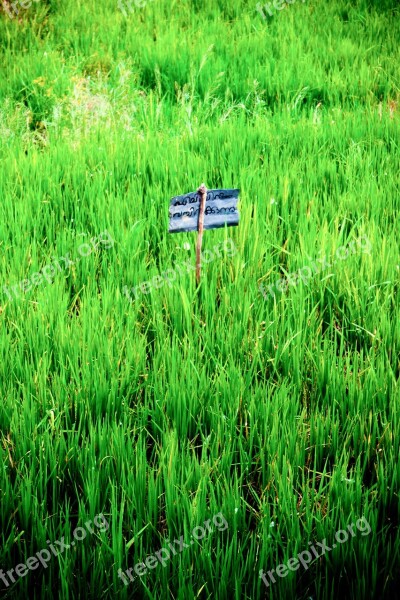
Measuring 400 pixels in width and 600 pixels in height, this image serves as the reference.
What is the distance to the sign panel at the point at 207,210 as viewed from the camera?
89.7 inches

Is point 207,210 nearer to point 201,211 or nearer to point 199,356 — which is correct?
point 201,211

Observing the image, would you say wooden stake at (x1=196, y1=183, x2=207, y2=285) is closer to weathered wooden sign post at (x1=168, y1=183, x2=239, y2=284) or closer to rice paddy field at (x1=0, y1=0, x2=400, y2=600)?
weathered wooden sign post at (x1=168, y1=183, x2=239, y2=284)

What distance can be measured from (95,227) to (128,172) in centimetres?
66

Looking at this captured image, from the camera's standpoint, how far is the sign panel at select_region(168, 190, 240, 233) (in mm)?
2277

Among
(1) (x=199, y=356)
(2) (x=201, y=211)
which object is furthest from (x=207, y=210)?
(1) (x=199, y=356)

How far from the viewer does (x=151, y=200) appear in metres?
2.99

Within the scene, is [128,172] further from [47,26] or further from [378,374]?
[47,26]

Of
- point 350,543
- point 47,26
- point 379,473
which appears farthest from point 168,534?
point 47,26

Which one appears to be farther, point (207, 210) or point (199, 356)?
point (207, 210)

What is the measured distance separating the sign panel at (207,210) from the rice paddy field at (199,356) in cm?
25

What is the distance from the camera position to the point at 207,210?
2.32m

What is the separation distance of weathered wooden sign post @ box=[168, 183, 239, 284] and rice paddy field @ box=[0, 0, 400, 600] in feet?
0.78

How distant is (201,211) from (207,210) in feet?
0.15

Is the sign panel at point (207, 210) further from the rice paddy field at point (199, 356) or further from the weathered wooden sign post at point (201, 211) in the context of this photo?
the rice paddy field at point (199, 356)
